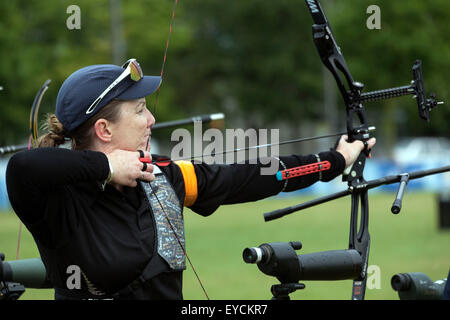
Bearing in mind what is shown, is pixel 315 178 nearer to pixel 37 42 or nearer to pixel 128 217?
pixel 128 217

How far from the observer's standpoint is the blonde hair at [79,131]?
2.99 m

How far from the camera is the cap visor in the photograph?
2.98m

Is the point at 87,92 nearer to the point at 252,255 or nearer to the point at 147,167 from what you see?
the point at 147,167

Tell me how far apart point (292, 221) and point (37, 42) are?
19946mm

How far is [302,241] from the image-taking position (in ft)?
37.7

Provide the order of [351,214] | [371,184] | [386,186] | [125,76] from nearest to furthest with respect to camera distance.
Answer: [125,76] → [371,184] → [351,214] → [386,186]

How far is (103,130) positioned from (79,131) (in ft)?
0.38

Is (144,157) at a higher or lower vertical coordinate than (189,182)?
higher

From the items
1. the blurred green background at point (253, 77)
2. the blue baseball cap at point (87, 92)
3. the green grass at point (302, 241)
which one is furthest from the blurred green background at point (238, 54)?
the blue baseball cap at point (87, 92)

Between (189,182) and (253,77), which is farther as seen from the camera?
(253,77)

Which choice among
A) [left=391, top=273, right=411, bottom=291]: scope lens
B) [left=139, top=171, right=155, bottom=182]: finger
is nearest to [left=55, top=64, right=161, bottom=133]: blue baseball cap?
→ [left=139, top=171, right=155, bottom=182]: finger

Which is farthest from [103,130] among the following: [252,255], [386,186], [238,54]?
[238,54]

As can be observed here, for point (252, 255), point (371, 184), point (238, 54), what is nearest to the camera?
point (252, 255)

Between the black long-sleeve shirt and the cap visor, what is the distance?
30cm
